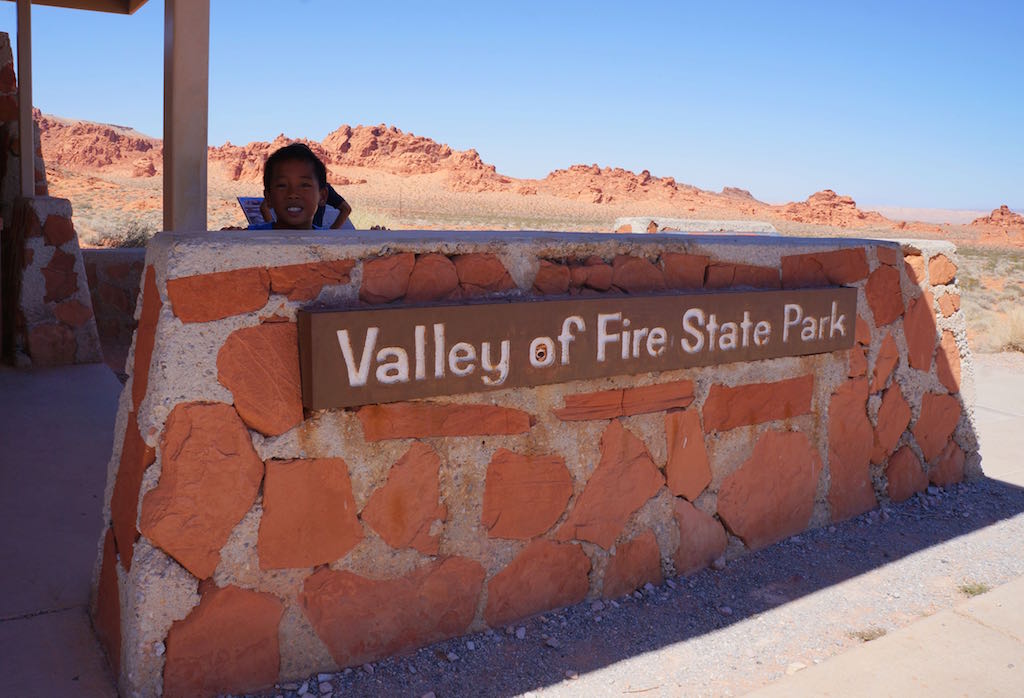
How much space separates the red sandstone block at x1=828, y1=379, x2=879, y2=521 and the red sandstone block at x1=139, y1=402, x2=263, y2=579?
8.28ft

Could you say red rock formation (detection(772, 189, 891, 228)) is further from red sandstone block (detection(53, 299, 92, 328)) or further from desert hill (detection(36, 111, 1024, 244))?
red sandstone block (detection(53, 299, 92, 328))

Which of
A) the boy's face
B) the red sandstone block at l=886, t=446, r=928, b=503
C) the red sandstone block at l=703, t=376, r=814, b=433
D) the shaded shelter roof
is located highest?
the shaded shelter roof

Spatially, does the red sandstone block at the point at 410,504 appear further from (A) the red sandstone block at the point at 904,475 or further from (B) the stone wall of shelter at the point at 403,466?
(A) the red sandstone block at the point at 904,475

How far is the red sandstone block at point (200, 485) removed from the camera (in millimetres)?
2236

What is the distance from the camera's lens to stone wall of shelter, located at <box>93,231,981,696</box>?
2.27 meters

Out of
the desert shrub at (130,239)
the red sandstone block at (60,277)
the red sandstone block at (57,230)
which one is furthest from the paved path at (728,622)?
the desert shrub at (130,239)

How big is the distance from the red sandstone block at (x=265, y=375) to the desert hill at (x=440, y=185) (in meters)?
38.2

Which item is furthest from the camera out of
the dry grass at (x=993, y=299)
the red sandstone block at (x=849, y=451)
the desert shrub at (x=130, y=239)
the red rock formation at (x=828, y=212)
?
the red rock formation at (x=828, y=212)

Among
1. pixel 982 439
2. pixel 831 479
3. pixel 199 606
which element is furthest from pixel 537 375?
pixel 982 439

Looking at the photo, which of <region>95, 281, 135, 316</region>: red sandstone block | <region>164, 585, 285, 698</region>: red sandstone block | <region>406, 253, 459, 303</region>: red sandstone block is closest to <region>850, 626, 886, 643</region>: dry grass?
<region>406, 253, 459, 303</region>: red sandstone block

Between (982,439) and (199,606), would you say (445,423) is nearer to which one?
(199,606)

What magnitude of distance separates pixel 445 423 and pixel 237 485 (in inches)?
24.8

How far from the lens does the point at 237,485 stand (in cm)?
234

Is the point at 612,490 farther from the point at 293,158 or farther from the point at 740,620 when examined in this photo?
the point at 293,158
